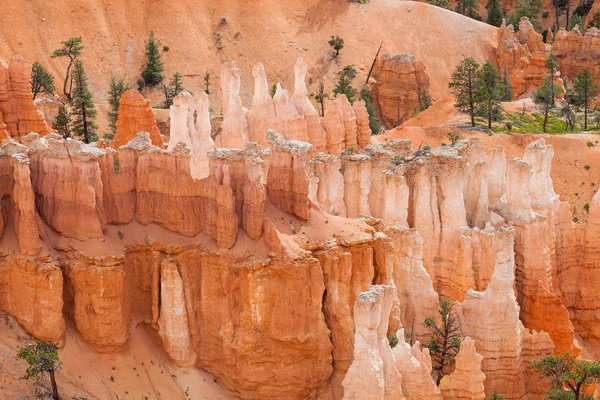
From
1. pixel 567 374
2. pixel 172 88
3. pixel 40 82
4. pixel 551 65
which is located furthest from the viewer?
pixel 172 88

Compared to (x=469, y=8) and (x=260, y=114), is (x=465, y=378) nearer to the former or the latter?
(x=260, y=114)

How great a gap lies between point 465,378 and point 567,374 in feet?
12.6

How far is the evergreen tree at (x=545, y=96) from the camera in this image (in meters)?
70.8

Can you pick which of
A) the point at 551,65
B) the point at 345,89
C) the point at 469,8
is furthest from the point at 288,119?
the point at 469,8

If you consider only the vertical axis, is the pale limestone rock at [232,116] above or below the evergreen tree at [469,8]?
below

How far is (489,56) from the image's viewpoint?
3856 inches

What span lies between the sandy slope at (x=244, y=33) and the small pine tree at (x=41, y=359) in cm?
5085

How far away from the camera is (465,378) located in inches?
1296

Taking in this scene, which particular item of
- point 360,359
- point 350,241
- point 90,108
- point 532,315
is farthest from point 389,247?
point 90,108

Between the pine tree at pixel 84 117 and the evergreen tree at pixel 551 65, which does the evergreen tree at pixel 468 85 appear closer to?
the evergreen tree at pixel 551 65

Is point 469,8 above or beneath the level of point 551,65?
above

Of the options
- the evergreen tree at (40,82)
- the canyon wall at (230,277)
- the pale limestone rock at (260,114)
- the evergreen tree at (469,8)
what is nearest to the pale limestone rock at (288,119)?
the pale limestone rock at (260,114)

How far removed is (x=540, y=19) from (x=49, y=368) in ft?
308

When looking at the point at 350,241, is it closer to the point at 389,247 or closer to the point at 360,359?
the point at 389,247
